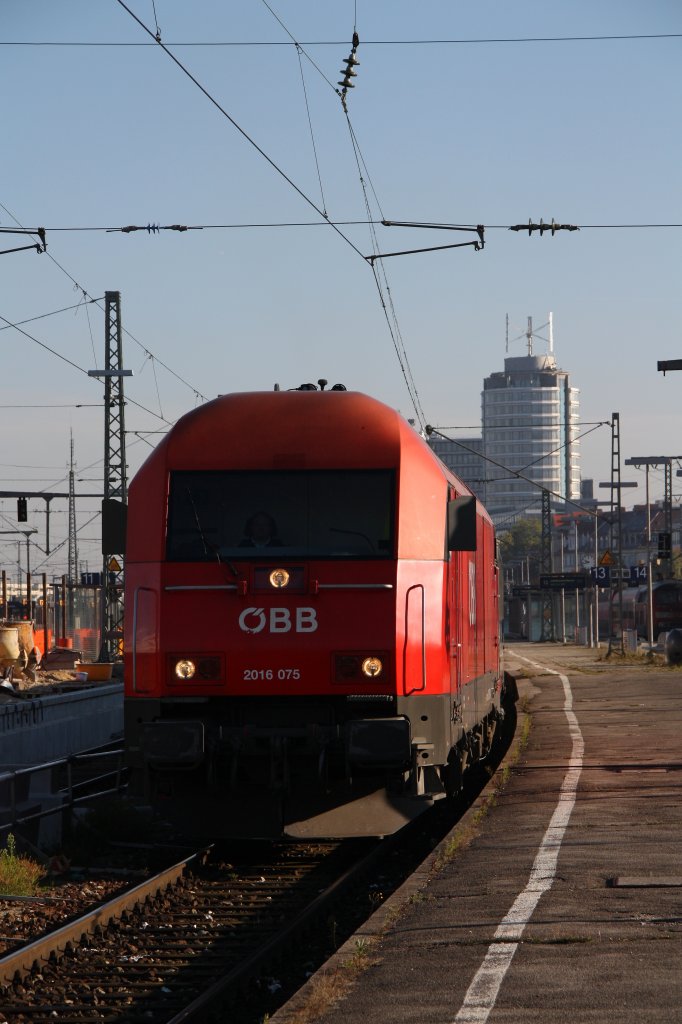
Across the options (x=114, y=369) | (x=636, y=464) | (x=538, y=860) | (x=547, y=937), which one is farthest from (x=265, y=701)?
(x=636, y=464)

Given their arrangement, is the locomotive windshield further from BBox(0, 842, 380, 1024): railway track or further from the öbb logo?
BBox(0, 842, 380, 1024): railway track

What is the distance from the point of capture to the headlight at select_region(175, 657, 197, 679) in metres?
11.0

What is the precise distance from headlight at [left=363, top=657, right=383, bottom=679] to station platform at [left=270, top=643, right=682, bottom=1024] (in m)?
1.46

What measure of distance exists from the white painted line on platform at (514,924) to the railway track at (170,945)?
1.51 metres

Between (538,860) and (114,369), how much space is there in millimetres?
33421

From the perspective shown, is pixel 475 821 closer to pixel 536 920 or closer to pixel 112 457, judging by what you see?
pixel 536 920

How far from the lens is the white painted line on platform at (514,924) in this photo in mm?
6435

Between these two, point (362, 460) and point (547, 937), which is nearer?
point (547, 937)

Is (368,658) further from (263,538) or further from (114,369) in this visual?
(114,369)

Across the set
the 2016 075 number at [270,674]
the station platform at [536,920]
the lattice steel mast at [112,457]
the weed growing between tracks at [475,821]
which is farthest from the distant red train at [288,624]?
the lattice steel mast at [112,457]

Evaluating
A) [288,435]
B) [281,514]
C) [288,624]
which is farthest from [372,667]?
[288,435]

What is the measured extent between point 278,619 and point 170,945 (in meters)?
2.81

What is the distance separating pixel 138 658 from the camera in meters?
11.2

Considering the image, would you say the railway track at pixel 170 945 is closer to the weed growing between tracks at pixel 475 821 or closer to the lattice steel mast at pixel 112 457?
the weed growing between tracks at pixel 475 821
